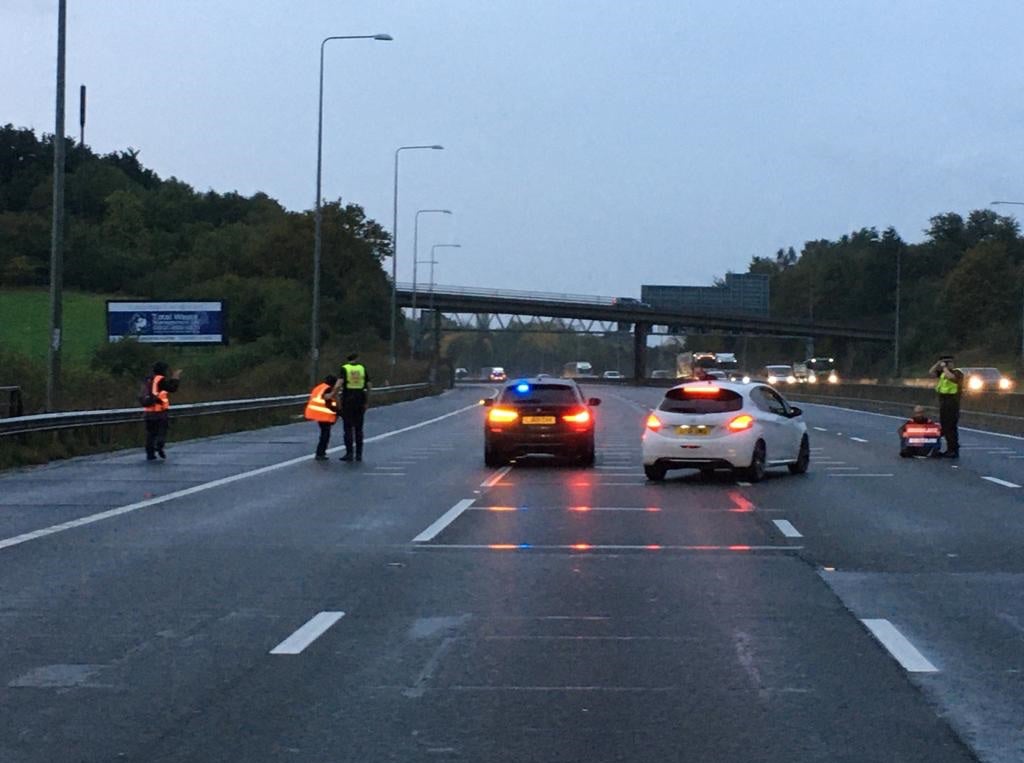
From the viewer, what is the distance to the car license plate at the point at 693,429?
77.6 ft

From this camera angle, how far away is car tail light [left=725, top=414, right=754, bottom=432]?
928 inches

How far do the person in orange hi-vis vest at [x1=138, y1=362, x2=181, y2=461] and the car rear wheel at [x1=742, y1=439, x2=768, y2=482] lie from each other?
10.0 meters

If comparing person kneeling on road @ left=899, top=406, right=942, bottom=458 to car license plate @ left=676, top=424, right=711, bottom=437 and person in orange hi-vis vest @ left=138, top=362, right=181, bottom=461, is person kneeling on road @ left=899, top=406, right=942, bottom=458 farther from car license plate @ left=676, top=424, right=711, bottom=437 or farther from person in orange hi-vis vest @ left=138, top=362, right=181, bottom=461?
person in orange hi-vis vest @ left=138, top=362, right=181, bottom=461

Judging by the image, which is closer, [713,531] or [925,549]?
[925,549]

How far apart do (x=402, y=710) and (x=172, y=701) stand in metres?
1.23

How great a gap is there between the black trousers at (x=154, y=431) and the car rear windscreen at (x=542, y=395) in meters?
5.83

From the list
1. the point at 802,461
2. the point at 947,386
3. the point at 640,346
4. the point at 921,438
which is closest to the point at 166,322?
the point at 921,438

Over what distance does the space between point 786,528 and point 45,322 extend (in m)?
74.4

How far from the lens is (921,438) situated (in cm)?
2991

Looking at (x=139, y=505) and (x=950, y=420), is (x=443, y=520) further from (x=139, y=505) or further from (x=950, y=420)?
(x=950, y=420)

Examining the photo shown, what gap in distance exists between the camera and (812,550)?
50.3ft

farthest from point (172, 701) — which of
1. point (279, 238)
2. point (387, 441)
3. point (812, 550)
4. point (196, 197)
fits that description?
point (196, 197)

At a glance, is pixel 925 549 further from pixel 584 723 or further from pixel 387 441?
pixel 387 441

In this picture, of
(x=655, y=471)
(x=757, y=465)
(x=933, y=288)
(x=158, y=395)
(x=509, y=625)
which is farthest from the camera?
(x=933, y=288)
